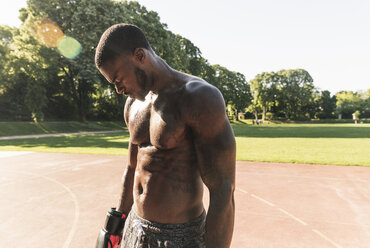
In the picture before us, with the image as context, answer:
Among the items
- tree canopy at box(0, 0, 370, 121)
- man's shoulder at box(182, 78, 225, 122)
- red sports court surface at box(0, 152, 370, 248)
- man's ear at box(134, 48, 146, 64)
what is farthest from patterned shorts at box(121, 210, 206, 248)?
tree canopy at box(0, 0, 370, 121)

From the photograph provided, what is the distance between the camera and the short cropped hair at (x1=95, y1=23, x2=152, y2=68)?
1.12m

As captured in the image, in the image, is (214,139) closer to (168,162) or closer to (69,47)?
(168,162)

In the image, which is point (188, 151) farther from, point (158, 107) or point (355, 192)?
point (355, 192)

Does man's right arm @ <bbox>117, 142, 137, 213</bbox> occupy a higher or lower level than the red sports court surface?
higher

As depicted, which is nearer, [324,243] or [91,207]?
[324,243]

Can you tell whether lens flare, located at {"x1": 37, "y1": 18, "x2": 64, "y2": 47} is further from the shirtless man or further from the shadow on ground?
the shirtless man

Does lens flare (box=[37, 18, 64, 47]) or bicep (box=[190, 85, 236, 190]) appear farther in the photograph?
lens flare (box=[37, 18, 64, 47])

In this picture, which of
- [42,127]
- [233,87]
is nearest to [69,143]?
[42,127]

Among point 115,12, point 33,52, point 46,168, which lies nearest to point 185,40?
point 115,12

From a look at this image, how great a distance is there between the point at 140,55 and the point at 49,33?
2791 centimetres

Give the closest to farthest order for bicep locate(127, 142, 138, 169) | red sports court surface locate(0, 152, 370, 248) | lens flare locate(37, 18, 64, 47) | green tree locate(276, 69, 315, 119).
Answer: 1. bicep locate(127, 142, 138, 169)
2. red sports court surface locate(0, 152, 370, 248)
3. lens flare locate(37, 18, 64, 47)
4. green tree locate(276, 69, 315, 119)

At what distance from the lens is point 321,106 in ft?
201

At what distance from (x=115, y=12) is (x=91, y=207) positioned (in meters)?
22.6

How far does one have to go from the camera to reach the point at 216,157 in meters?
1.03
